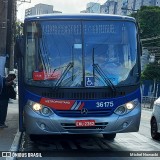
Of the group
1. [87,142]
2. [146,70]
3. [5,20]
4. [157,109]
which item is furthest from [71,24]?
[146,70]

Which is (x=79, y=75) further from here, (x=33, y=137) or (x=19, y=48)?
(x=33, y=137)

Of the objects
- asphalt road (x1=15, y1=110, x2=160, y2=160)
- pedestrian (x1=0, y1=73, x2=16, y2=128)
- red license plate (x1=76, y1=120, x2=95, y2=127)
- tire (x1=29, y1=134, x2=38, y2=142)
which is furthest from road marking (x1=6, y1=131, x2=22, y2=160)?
red license plate (x1=76, y1=120, x2=95, y2=127)

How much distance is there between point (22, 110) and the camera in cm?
918

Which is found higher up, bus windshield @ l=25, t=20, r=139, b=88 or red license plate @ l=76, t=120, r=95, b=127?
bus windshield @ l=25, t=20, r=139, b=88

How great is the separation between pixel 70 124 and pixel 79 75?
3.48 ft

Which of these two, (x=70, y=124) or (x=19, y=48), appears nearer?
(x=70, y=124)

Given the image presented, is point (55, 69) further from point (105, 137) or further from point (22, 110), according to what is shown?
point (105, 137)

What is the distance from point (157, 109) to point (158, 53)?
141 feet

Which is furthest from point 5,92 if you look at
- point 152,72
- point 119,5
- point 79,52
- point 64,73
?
point 119,5

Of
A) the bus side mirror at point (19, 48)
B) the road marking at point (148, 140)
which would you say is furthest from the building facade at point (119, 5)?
the bus side mirror at point (19, 48)

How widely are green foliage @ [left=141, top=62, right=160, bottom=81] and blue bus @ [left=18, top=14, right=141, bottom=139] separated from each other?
42622mm

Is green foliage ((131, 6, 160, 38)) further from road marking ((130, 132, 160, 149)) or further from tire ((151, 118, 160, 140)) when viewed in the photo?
tire ((151, 118, 160, 140))

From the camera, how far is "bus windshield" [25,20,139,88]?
870 cm

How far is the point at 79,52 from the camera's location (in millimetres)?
8828
